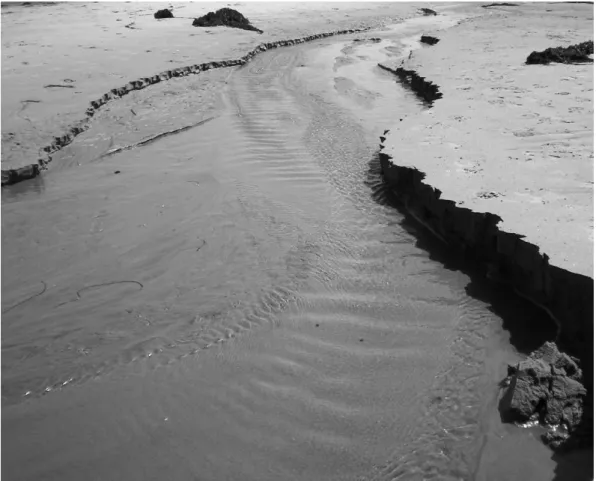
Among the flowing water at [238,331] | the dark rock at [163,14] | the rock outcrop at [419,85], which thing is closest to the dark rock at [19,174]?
the flowing water at [238,331]

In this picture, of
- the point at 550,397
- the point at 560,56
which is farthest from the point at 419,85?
the point at 550,397

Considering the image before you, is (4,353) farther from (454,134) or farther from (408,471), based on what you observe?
(454,134)

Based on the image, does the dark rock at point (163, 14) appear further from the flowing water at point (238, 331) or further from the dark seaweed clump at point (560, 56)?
the dark seaweed clump at point (560, 56)

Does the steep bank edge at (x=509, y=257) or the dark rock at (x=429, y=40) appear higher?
the dark rock at (x=429, y=40)

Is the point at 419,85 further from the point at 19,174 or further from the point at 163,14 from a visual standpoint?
the point at 163,14

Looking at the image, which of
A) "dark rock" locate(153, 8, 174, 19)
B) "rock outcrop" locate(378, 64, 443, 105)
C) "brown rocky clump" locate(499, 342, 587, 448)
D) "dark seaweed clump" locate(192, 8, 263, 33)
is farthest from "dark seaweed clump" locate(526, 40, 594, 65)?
"dark rock" locate(153, 8, 174, 19)

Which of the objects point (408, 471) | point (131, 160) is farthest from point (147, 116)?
point (408, 471)
